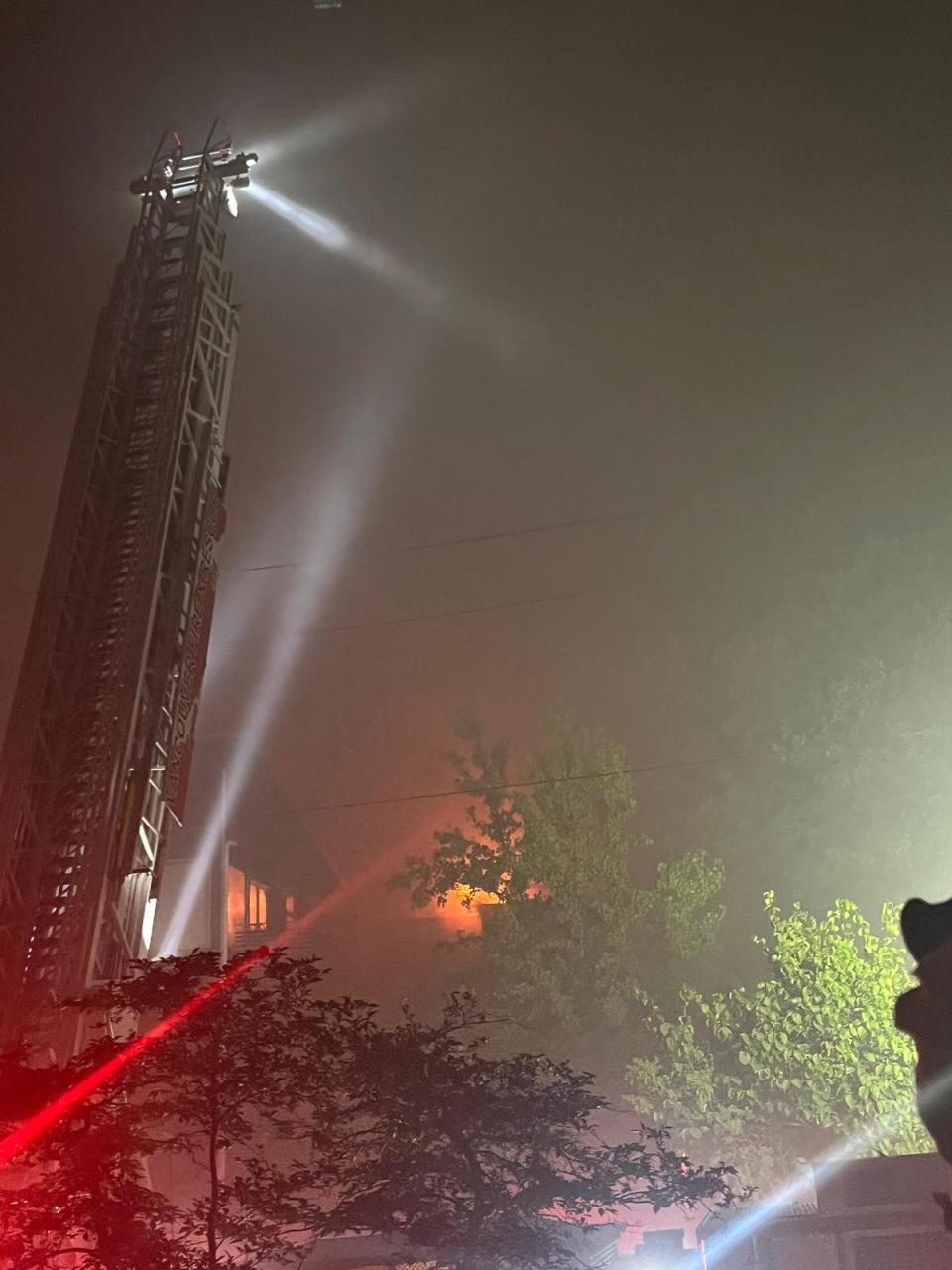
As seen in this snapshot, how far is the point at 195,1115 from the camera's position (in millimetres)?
5168

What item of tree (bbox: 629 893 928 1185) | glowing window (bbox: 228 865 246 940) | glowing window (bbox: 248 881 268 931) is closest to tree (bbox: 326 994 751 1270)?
tree (bbox: 629 893 928 1185)

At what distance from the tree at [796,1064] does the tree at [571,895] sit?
174 cm

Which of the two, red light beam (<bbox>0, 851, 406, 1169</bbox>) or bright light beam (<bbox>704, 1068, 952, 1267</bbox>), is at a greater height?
bright light beam (<bbox>704, 1068, 952, 1267</bbox>)

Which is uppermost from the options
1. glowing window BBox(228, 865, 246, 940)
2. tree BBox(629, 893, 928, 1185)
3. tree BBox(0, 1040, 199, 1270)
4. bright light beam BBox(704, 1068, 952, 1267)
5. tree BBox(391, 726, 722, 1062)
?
glowing window BBox(228, 865, 246, 940)

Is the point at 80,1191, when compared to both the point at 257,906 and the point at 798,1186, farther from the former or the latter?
the point at 257,906

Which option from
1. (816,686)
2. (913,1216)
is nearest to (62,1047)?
(913,1216)

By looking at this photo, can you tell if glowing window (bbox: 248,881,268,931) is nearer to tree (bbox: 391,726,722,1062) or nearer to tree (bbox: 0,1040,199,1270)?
tree (bbox: 391,726,722,1062)

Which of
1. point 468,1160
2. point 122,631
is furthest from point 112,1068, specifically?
point 122,631

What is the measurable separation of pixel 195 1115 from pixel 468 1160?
146 centimetres

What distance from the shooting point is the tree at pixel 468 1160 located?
17.0 feet

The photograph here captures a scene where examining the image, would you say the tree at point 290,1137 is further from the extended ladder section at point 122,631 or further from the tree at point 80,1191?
the extended ladder section at point 122,631

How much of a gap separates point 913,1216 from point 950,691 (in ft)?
37.7

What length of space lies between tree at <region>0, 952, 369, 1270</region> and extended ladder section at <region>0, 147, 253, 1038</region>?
1.43m

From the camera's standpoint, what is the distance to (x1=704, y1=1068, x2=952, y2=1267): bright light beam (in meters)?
12.6
